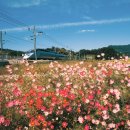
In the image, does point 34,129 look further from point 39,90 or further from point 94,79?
point 94,79

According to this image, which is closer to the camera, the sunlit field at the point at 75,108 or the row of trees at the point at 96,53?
the sunlit field at the point at 75,108

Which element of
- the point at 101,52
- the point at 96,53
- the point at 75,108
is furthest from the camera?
the point at 96,53

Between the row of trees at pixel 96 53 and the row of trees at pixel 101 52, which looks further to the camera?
the row of trees at pixel 96 53

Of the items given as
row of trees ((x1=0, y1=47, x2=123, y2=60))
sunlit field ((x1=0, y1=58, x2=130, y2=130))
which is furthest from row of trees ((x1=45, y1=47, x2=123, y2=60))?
sunlit field ((x1=0, y1=58, x2=130, y2=130))

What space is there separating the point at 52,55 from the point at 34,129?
87.5 meters

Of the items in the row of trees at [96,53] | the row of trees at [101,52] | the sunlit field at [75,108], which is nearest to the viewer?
the sunlit field at [75,108]

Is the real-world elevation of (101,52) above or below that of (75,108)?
above

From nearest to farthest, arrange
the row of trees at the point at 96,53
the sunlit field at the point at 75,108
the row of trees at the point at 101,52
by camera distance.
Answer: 1. the sunlit field at the point at 75,108
2. the row of trees at the point at 101,52
3. the row of trees at the point at 96,53

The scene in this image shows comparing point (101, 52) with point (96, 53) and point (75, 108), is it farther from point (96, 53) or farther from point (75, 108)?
point (75, 108)

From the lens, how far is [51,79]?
1027 centimetres

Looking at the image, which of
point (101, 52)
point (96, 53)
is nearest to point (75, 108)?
point (101, 52)

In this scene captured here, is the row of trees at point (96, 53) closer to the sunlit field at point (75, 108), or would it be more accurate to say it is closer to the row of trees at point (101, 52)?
the row of trees at point (101, 52)

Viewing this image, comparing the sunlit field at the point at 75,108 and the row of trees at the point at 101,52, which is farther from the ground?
the row of trees at the point at 101,52

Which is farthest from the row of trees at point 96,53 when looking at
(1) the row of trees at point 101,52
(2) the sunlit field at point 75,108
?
(2) the sunlit field at point 75,108
